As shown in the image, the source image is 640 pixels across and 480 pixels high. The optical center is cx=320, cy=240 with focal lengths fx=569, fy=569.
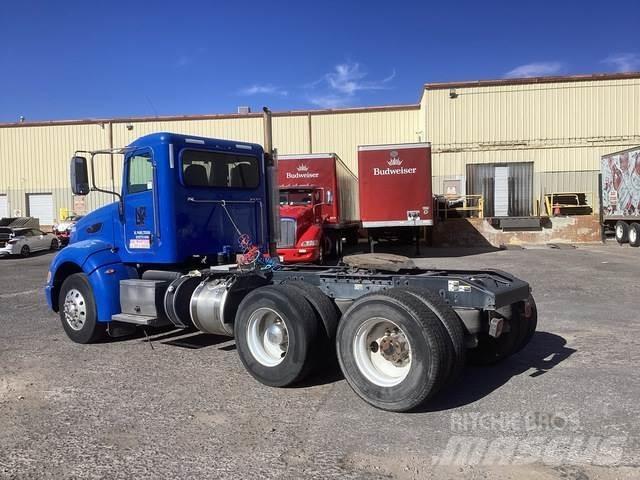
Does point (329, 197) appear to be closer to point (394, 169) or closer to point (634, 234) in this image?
point (394, 169)

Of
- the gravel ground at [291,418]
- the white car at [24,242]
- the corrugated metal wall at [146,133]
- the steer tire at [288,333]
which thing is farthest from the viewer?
the corrugated metal wall at [146,133]

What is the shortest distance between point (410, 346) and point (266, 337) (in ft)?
5.39

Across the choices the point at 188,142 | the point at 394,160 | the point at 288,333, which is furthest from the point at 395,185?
the point at 288,333

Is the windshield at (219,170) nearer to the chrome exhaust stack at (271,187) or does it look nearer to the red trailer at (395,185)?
the chrome exhaust stack at (271,187)

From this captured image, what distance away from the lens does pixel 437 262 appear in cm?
1769

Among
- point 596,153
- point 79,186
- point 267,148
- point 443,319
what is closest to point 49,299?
point 79,186

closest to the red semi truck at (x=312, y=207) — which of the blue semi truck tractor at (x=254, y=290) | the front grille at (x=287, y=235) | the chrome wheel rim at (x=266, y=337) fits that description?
the front grille at (x=287, y=235)

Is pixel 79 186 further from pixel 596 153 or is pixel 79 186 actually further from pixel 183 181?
pixel 596 153

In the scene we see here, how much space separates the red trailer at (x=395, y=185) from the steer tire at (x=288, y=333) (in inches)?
515

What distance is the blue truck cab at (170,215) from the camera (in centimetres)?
668

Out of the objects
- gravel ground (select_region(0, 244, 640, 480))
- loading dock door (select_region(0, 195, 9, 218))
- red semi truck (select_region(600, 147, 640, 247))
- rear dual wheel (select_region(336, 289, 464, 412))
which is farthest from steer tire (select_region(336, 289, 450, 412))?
loading dock door (select_region(0, 195, 9, 218))

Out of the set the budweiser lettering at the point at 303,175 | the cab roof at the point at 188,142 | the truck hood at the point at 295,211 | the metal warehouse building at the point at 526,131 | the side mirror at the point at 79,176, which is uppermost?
the metal warehouse building at the point at 526,131

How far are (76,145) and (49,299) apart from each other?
29.6 m

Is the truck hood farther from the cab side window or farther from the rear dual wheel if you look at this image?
the rear dual wheel
